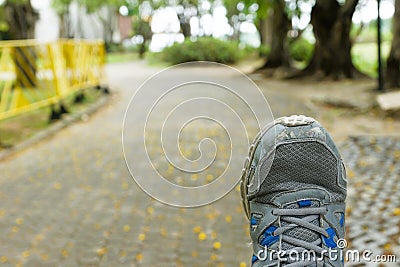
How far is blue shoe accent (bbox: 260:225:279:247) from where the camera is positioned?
2475mm

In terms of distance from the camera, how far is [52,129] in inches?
368

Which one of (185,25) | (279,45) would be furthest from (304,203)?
(185,25)

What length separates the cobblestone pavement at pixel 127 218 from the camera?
12.7 ft

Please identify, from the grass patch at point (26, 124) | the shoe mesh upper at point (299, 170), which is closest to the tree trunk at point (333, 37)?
the grass patch at point (26, 124)

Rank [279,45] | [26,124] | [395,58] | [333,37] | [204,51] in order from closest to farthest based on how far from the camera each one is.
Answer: [26,124]
[395,58]
[333,37]
[279,45]
[204,51]

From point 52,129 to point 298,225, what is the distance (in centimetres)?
740

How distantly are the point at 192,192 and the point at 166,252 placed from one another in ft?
4.82

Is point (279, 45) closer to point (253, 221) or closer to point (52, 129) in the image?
point (52, 129)

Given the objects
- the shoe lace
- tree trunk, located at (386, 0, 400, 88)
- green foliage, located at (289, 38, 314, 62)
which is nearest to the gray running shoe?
the shoe lace

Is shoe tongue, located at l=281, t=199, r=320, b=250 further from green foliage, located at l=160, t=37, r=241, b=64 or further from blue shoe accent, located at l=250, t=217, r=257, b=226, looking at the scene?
green foliage, located at l=160, t=37, r=241, b=64

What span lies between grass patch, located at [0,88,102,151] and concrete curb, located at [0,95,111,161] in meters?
0.12

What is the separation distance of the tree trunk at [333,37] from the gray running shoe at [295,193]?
42.7 ft

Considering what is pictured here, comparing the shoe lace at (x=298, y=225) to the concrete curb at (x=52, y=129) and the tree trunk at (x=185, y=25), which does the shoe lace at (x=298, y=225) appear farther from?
the tree trunk at (x=185, y=25)


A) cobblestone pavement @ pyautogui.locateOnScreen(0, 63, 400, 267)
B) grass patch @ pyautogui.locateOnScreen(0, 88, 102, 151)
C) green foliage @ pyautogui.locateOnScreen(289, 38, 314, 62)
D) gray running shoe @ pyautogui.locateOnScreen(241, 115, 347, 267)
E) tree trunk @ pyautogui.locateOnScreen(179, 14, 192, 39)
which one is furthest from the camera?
tree trunk @ pyautogui.locateOnScreen(179, 14, 192, 39)
